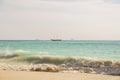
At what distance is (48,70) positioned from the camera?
14203mm

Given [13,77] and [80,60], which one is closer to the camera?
[13,77]

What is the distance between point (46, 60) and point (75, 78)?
30.4 feet

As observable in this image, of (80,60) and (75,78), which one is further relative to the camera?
(80,60)

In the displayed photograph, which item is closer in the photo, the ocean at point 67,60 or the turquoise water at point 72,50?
the ocean at point 67,60

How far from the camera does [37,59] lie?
20.8 meters

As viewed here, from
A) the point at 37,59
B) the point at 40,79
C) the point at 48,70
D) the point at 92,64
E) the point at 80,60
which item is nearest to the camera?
the point at 40,79

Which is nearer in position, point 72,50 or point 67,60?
point 67,60

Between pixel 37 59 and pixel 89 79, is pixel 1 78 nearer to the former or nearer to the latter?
pixel 89 79

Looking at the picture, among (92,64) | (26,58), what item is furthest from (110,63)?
(26,58)

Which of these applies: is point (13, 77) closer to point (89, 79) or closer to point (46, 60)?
point (89, 79)

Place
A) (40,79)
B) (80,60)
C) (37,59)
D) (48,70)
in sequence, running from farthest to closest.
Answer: (37,59), (80,60), (48,70), (40,79)

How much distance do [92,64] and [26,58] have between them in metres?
5.84

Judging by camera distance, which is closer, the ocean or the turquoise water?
the ocean

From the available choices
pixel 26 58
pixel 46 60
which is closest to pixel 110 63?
pixel 46 60
